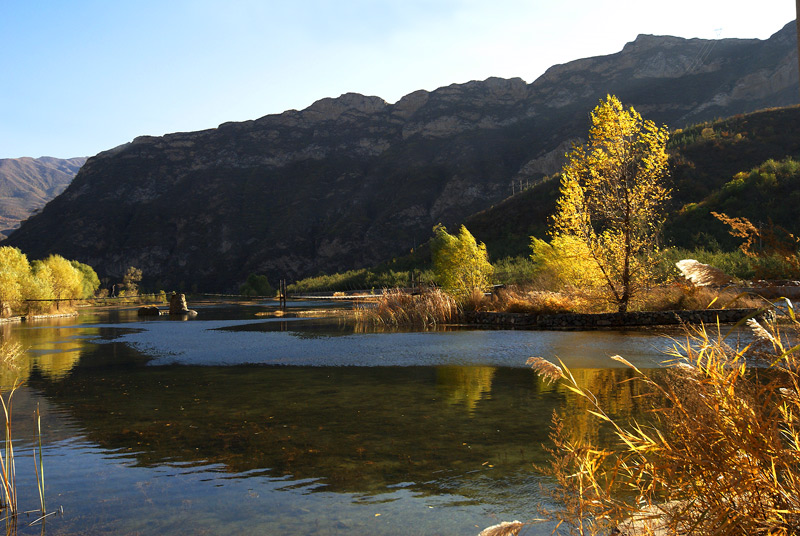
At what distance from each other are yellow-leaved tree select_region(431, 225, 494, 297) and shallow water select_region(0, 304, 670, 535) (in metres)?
11.9

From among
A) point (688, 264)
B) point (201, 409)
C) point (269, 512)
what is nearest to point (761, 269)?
point (688, 264)

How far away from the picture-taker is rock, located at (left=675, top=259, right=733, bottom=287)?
2473mm

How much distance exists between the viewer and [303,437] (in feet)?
23.9

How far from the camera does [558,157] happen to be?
106062 millimetres

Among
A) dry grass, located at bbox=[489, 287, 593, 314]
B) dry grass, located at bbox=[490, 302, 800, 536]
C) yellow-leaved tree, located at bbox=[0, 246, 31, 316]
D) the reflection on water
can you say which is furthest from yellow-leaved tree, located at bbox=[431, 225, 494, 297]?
yellow-leaved tree, located at bbox=[0, 246, 31, 316]

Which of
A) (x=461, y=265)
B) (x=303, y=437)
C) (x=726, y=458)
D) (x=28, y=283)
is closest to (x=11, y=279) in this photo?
(x=28, y=283)

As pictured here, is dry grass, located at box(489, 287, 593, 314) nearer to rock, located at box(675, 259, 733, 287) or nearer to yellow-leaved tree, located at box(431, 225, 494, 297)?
yellow-leaved tree, located at box(431, 225, 494, 297)

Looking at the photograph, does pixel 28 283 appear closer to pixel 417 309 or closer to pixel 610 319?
pixel 417 309

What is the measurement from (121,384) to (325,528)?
30.6ft

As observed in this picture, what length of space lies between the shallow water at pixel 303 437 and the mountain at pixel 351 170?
9095 centimetres

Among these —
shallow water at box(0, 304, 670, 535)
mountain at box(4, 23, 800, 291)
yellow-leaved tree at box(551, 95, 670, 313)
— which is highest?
mountain at box(4, 23, 800, 291)

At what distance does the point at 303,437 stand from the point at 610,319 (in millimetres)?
15684

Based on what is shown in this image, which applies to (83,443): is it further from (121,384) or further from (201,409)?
(121,384)

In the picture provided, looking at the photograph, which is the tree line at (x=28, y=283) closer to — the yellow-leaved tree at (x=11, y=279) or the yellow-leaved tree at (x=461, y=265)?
the yellow-leaved tree at (x=11, y=279)
